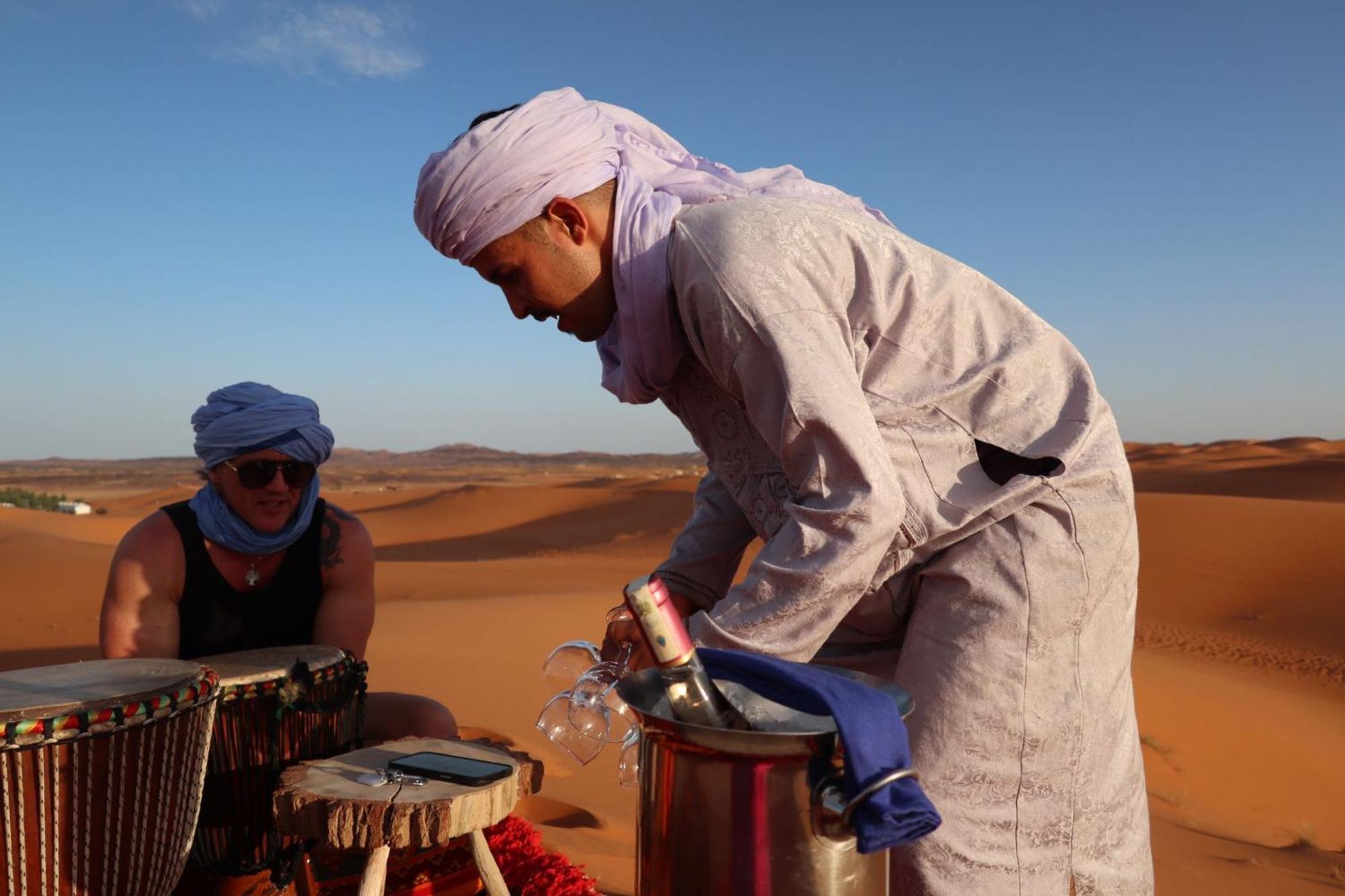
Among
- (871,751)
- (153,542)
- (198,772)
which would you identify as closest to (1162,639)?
(153,542)

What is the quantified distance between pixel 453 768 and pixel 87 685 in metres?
0.99

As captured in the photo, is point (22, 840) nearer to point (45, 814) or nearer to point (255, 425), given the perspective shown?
point (45, 814)

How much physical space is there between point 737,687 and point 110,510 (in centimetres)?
3306

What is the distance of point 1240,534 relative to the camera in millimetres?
15086

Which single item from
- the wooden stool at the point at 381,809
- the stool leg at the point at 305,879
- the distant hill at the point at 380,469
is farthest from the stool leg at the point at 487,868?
the distant hill at the point at 380,469

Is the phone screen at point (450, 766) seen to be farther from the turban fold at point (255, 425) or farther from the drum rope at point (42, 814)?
the turban fold at point (255, 425)

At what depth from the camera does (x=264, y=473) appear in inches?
150

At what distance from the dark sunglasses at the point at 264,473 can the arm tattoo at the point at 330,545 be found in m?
0.23

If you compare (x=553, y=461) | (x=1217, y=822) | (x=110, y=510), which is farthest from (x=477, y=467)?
(x=1217, y=822)

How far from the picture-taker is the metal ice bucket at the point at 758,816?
3.86 ft

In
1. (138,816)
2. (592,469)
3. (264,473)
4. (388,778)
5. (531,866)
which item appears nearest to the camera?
(388,778)

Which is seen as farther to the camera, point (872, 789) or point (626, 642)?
point (626, 642)

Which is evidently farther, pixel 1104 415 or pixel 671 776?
pixel 1104 415

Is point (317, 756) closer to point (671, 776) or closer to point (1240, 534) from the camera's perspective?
point (671, 776)
